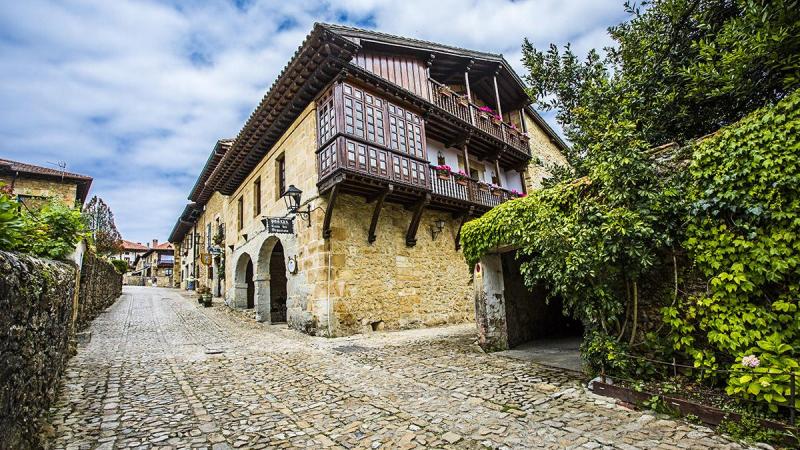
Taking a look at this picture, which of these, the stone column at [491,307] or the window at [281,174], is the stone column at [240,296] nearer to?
the window at [281,174]

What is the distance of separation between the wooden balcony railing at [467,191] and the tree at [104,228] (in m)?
18.0

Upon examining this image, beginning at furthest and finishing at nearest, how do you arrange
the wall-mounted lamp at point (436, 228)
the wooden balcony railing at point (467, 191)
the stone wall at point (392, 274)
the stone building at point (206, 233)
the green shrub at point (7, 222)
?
1. the stone building at point (206, 233)
2. the wall-mounted lamp at point (436, 228)
3. the wooden balcony railing at point (467, 191)
4. the stone wall at point (392, 274)
5. the green shrub at point (7, 222)

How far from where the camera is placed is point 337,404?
387 cm

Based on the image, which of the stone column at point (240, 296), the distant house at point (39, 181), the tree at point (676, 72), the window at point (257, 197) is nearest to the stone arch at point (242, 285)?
the stone column at point (240, 296)

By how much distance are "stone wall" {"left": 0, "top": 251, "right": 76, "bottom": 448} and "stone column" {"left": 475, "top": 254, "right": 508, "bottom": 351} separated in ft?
18.2

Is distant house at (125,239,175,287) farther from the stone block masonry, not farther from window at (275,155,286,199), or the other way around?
the stone block masonry

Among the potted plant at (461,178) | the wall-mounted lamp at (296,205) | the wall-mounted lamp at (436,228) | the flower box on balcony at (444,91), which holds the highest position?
the flower box on balcony at (444,91)

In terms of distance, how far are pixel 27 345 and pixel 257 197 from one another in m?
11.0

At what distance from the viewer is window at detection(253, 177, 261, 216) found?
1312 centimetres

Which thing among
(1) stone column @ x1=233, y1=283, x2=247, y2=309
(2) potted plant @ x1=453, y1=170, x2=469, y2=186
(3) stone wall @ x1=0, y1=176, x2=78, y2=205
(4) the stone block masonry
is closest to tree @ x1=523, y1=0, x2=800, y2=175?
(2) potted plant @ x1=453, y1=170, x2=469, y2=186

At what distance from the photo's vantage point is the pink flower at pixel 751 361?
2.85m

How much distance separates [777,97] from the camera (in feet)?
13.8

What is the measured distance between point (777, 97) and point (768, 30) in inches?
48.2

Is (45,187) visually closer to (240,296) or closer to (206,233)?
(206,233)
